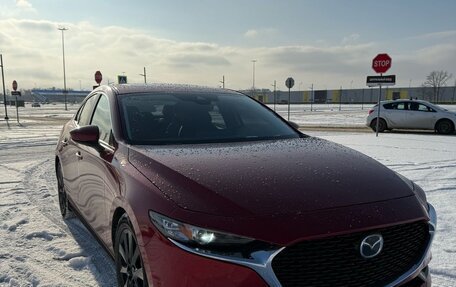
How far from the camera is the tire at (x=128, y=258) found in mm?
2443

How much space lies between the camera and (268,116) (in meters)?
4.16

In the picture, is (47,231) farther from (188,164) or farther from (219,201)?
(219,201)

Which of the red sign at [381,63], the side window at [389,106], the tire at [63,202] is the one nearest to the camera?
the tire at [63,202]

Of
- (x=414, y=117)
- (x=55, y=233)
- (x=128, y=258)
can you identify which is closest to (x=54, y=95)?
(x=414, y=117)

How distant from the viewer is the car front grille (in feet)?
6.34

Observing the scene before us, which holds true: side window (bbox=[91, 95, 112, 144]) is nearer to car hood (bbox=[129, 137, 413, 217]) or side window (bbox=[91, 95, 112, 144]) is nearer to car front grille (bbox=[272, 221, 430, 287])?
car hood (bbox=[129, 137, 413, 217])

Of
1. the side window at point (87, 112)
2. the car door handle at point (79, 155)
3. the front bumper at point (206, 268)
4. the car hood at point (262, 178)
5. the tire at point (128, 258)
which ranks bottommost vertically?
the tire at point (128, 258)

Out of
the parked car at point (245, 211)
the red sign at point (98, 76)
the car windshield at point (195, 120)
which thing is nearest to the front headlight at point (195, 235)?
the parked car at point (245, 211)

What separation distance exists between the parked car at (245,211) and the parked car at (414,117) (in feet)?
53.2

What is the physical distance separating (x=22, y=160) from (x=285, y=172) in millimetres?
9154

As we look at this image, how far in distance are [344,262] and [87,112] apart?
354 cm

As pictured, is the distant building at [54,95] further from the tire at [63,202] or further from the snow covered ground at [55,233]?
the tire at [63,202]

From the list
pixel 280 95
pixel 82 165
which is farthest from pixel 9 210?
pixel 280 95

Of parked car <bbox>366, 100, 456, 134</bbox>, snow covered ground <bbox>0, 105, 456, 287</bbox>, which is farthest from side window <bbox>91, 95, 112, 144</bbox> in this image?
parked car <bbox>366, 100, 456, 134</bbox>
